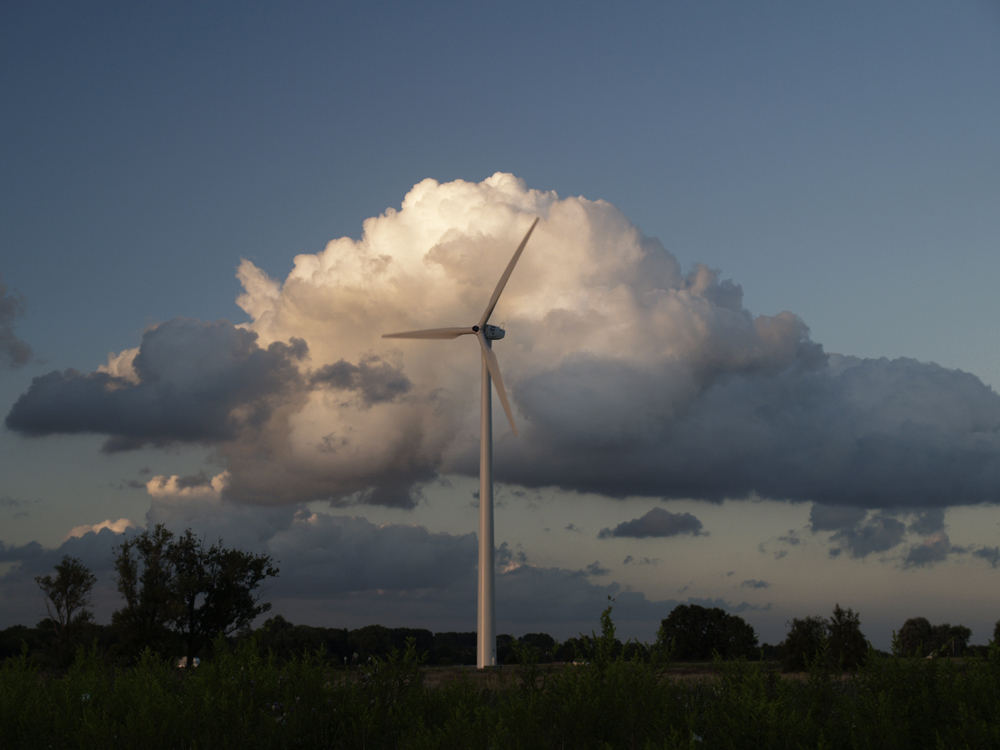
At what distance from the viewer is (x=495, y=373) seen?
6606 centimetres

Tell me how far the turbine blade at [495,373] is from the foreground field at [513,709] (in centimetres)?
4378

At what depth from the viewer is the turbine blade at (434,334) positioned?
70.0 m

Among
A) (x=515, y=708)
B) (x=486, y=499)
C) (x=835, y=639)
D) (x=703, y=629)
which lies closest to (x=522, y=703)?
(x=515, y=708)

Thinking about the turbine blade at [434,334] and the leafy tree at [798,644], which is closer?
the leafy tree at [798,644]

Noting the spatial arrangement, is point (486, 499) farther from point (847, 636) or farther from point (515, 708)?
point (515, 708)

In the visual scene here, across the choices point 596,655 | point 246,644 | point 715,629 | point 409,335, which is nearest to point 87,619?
point 409,335

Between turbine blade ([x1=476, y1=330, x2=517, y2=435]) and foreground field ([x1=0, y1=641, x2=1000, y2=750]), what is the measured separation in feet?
144

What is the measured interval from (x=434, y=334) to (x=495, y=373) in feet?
25.6

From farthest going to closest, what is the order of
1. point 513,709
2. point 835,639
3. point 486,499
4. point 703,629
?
point 703,629 < point 486,499 < point 835,639 < point 513,709

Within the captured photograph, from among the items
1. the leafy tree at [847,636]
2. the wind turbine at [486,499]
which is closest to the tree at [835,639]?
the leafy tree at [847,636]

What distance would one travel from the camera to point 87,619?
245 ft

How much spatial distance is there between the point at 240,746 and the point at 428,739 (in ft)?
14.3

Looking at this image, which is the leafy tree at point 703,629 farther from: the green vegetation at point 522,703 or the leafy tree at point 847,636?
the green vegetation at point 522,703

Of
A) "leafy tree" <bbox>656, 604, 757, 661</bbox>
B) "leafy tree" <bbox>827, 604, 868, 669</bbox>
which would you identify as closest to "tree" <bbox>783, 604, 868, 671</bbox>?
"leafy tree" <bbox>827, 604, 868, 669</bbox>
